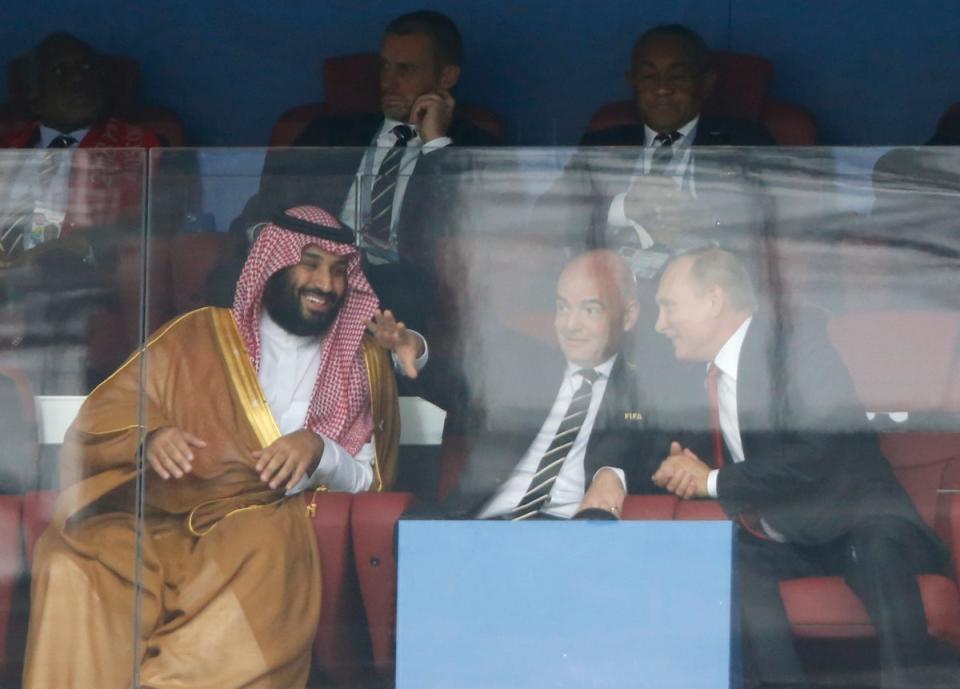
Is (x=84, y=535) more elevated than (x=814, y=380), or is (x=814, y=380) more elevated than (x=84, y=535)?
(x=814, y=380)

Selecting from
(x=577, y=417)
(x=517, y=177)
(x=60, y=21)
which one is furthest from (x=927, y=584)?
(x=60, y=21)

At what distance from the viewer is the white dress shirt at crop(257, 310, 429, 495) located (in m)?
3.83

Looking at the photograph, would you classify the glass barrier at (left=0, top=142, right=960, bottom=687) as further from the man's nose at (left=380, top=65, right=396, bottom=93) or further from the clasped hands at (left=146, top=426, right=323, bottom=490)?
the man's nose at (left=380, top=65, right=396, bottom=93)

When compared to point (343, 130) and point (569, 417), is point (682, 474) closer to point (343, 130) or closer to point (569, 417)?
point (569, 417)

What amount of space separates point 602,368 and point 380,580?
0.64 metres

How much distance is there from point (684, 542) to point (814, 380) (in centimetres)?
43

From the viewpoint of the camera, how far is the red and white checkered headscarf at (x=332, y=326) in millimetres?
3850

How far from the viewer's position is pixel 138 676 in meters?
3.78

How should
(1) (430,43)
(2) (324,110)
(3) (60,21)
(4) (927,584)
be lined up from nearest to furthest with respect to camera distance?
(4) (927,584)
(1) (430,43)
(2) (324,110)
(3) (60,21)

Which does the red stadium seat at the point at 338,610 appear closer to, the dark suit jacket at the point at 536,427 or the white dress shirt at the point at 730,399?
the dark suit jacket at the point at 536,427

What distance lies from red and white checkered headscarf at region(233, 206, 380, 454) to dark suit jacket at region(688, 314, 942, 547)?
0.72 metres

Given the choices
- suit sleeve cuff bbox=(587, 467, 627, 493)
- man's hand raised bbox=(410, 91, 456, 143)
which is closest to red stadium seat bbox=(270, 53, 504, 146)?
man's hand raised bbox=(410, 91, 456, 143)

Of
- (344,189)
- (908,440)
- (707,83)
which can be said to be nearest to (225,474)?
(344,189)

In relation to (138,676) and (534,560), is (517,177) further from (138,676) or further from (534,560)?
(138,676)
